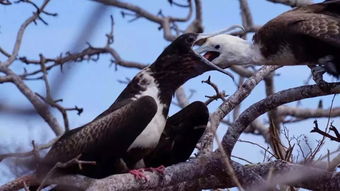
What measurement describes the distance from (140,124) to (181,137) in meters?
0.34

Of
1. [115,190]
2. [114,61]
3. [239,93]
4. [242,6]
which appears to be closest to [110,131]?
[115,190]

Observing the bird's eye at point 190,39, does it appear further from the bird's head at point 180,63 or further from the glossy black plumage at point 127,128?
the glossy black plumage at point 127,128

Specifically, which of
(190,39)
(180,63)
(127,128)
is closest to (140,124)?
(127,128)

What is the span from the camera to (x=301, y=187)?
226 centimetres

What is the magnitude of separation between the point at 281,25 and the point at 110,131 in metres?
1.00

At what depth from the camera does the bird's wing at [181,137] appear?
103 inches

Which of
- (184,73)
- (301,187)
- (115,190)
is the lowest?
(301,187)

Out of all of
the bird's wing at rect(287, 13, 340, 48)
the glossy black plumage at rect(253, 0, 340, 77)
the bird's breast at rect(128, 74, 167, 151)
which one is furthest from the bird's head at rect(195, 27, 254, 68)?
the bird's breast at rect(128, 74, 167, 151)

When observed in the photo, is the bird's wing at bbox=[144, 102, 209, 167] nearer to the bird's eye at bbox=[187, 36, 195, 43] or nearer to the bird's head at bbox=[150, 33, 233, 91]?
the bird's head at bbox=[150, 33, 233, 91]

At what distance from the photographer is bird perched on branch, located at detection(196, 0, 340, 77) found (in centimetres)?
269

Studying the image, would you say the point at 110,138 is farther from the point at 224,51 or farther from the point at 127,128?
the point at 224,51

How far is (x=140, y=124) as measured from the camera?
238 cm

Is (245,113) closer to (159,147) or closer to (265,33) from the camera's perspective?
(159,147)

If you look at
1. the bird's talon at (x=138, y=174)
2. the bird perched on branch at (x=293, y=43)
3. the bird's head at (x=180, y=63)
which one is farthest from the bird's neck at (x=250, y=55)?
the bird's talon at (x=138, y=174)
